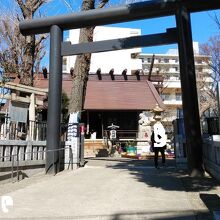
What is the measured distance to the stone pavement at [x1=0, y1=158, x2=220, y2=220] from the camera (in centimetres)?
593

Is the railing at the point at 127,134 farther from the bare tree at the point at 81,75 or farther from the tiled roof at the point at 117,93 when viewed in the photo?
Result: the bare tree at the point at 81,75

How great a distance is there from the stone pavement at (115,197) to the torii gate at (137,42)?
1396 millimetres

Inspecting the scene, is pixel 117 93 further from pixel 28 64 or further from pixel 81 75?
pixel 28 64

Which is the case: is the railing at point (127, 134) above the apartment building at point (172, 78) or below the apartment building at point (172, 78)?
below

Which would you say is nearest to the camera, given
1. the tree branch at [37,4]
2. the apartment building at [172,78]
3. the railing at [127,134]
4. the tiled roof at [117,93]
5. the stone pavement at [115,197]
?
the stone pavement at [115,197]

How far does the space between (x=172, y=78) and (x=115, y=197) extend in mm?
61865

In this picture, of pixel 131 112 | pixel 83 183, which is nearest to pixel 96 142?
pixel 131 112

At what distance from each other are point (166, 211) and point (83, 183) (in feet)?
12.2

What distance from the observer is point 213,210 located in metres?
5.85

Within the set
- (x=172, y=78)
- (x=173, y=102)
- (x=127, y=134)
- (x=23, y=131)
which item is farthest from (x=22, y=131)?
(x=172, y=78)

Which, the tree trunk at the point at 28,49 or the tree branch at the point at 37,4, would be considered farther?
the tree branch at the point at 37,4

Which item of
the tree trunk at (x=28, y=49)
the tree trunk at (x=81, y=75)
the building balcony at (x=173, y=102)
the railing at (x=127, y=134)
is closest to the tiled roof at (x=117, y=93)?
the railing at (x=127, y=134)

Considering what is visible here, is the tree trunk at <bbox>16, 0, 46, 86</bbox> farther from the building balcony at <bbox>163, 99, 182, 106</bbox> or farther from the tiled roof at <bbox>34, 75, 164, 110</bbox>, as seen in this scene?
the building balcony at <bbox>163, 99, 182, 106</bbox>

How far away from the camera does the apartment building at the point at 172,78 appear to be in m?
41.4
